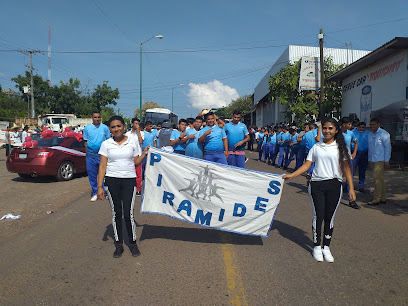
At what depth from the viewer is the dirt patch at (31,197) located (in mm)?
5949

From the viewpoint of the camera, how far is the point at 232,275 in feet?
12.1

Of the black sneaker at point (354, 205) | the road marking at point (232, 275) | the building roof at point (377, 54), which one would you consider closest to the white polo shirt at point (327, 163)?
the road marking at point (232, 275)

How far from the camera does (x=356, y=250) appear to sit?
4523mm

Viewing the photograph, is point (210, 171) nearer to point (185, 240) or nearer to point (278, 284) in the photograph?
point (185, 240)

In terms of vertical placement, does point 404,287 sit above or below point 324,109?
below

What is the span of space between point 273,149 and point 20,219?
12.0m

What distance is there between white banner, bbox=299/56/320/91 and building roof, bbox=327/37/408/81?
103 centimetres

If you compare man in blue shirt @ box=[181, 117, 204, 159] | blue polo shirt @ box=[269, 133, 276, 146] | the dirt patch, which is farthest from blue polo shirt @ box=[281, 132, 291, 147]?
the dirt patch

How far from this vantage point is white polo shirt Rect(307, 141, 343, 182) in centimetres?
414

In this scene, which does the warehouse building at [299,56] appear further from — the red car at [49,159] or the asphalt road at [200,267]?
the asphalt road at [200,267]

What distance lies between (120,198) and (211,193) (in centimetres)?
128

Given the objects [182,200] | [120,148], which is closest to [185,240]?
[182,200]

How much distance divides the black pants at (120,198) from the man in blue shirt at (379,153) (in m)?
5.52

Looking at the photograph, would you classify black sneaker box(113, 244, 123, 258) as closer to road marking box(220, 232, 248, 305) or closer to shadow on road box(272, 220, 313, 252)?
road marking box(220, 232, 248, 305)
